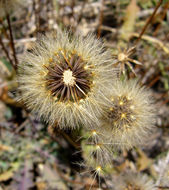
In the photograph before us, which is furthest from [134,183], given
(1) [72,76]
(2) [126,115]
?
(1) [72,76]

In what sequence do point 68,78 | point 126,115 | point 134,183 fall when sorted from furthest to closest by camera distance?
point 134,183
point 126,115
point 68,78

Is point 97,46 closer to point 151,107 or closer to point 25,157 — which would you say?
point 151,107

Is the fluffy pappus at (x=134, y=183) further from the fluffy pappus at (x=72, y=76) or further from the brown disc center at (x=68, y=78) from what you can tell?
the brown disc center at (x=68, y=78)

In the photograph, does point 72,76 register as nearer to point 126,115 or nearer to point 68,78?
point 68,78

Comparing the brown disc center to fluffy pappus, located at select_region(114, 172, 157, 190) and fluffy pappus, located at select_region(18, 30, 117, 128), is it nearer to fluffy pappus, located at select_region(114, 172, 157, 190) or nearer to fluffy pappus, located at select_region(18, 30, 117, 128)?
fluffy pappus, located at select_region(18, 30, 117, 128)

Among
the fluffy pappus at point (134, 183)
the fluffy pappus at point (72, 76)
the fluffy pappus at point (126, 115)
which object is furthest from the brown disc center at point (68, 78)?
the fluffy pappus at point (134, 183)

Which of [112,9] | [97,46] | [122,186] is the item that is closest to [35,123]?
[122,186]
